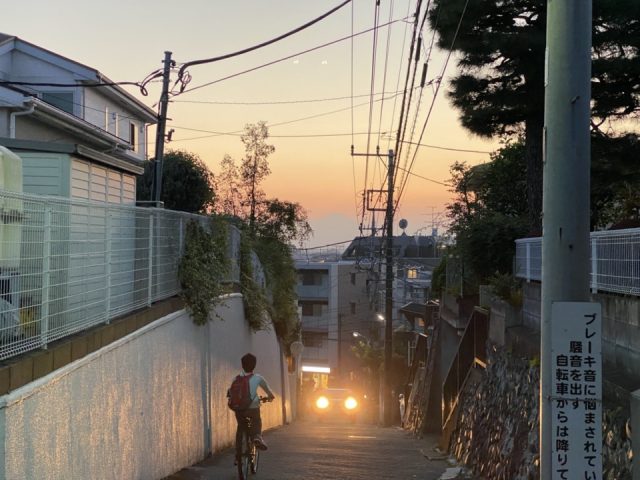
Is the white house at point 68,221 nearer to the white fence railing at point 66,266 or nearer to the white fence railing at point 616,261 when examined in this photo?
the white fence railing at point 66,266

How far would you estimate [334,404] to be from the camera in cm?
3534

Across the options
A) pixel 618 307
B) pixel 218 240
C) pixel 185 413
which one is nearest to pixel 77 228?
pixel 185 413

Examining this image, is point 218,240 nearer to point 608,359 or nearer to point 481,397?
point 481,397

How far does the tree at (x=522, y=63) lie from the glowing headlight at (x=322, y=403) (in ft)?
67.9

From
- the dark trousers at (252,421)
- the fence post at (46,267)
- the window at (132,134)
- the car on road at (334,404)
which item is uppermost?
the window at (132,134)

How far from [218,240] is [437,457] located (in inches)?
226

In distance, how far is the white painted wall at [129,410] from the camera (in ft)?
14.8

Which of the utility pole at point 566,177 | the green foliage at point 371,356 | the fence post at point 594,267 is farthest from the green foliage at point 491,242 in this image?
the green foliage at point 371,356

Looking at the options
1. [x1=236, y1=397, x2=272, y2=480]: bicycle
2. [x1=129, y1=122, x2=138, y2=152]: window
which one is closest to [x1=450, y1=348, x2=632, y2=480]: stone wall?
[x1=236, y1=397, x2=272, y2=480]: bicycle

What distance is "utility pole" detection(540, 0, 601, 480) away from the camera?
155 inches

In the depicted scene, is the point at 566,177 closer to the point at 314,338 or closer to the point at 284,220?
the point at 284,220

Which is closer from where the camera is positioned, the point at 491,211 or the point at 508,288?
the point at 508,288

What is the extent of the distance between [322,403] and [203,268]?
24062mm

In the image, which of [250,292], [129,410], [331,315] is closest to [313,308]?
[331,315]
